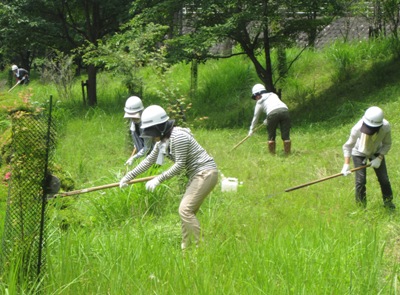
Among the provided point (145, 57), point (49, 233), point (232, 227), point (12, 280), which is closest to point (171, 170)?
point (232, 227)

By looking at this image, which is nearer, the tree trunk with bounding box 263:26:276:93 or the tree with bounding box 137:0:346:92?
the tree with bounding box 137:0:346:92

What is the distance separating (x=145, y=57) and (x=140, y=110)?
4.68 m

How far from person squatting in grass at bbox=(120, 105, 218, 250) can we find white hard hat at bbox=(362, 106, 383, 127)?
5.43 ft

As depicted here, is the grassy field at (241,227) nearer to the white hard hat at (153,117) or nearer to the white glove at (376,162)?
the white glove at (376,162)

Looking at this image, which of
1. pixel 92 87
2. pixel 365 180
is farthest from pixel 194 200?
pixel 92 87

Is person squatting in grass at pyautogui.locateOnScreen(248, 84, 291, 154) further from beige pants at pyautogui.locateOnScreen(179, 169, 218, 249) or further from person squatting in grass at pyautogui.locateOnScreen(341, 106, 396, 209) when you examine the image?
beige pants at pyautogui.locateOnScreen(179, 169, 218, 249)

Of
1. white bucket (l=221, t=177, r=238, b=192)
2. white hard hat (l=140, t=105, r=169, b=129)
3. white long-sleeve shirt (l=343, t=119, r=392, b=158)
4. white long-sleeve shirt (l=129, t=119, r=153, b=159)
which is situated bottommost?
white bucket (l=221, t=177, r=238, b=192)

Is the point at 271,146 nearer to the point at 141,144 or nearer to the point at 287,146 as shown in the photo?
the point at 287,146

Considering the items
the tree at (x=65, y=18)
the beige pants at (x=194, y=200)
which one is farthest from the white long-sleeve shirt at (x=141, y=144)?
the tree at (x=65, y=18)

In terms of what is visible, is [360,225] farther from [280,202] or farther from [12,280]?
[12,280]

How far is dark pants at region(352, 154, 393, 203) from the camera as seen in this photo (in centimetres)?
693

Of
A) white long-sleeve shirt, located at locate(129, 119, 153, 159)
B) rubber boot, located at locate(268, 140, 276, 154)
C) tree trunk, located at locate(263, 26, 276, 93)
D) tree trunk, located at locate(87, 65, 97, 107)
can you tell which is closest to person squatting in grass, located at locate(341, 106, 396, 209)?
white long-sleeve shirt, located at locate(129, 119, 153, 159)

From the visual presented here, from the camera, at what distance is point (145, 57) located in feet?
40.6

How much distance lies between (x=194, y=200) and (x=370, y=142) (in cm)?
208
